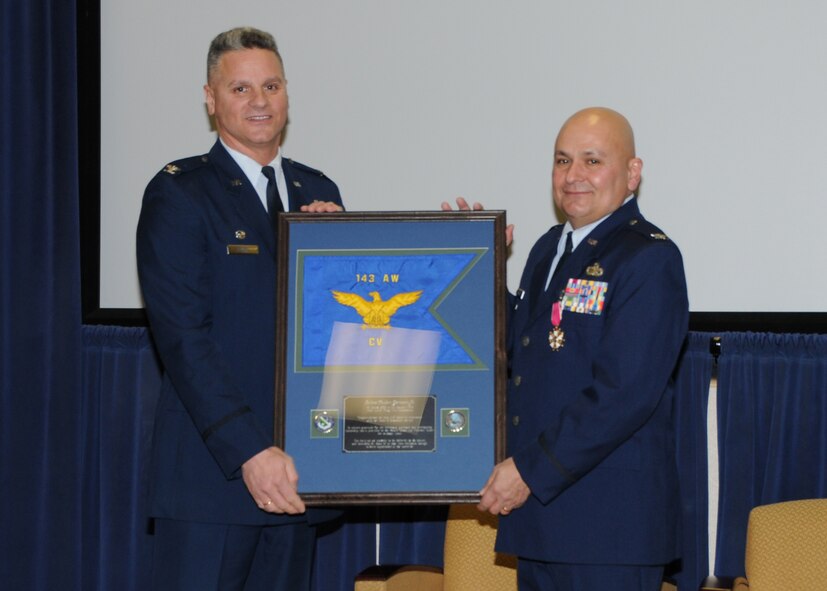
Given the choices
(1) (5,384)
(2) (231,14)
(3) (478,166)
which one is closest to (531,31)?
(3) (478,166)

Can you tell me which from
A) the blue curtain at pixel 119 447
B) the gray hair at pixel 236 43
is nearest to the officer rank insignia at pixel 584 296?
the gray hair at pixel 236 43

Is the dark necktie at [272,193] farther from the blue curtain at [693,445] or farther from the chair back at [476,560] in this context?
the blue curtain at [693,445]

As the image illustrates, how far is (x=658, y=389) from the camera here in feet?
9.70

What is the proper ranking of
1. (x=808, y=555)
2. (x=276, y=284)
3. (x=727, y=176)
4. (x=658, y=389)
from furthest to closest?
(x=727, y=176), (x=808, y=555), (x=276, y=284), (x=658, y=389)

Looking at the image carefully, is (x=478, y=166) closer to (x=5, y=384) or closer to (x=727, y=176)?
(x=727, y=176)

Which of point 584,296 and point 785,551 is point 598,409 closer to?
point 584,296

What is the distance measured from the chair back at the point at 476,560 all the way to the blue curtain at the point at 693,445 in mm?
684

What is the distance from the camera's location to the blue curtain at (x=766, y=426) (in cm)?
412

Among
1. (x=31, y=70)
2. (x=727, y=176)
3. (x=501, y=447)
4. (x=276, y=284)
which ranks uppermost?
(x=31, y=70)

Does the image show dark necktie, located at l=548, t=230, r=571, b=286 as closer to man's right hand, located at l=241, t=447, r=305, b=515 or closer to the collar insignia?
the collar insignia

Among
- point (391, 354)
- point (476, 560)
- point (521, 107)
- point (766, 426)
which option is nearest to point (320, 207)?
point (391, 354)

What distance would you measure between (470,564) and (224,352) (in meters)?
1.41

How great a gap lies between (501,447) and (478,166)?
159 cm

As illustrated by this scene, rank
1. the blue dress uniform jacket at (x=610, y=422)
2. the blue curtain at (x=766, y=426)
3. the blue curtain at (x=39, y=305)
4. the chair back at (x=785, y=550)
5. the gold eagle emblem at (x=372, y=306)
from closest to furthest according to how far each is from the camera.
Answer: the blue dress uniform jacket at (x=610, y=422)
the gold eagle emblem at (x=372, y=306)
the chair back at (x=785, y=550)
the blue curtain at (x=766, y=426)
the blue curtain at (x=39, y=305)
